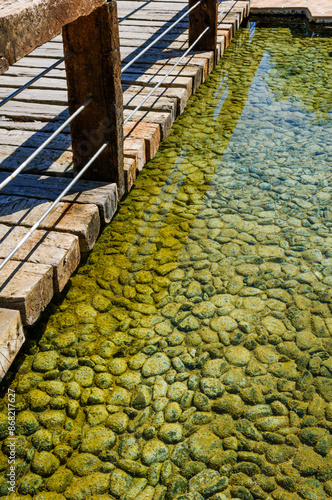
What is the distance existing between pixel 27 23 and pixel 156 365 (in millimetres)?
1516

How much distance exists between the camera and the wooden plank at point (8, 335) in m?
1.94

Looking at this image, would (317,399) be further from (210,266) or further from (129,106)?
(129,106)

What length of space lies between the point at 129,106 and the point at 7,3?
2222 millimetres

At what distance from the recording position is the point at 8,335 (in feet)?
6.47

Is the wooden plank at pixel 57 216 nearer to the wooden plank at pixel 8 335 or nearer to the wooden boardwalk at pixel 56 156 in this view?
the wooden boardwalk at pixel 56 156

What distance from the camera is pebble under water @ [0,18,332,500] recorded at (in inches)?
74.0

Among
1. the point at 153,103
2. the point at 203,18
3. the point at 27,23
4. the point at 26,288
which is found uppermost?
the point at 27,23

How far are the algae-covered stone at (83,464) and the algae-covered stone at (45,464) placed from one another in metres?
0.06

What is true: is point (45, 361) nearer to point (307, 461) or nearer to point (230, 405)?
point (230, 405)

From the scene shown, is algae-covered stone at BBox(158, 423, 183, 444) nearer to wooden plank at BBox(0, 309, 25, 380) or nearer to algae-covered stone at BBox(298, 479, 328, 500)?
algae-covered stone at BBox(298, 479, 328, 500)

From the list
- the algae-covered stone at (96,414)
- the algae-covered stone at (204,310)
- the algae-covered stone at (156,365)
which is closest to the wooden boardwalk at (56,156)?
the algae-covered stone at (96,414)

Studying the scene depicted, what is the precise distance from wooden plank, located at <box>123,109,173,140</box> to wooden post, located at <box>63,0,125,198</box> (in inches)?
33.6

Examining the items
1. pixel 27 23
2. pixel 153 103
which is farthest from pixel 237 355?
pixel 153 103

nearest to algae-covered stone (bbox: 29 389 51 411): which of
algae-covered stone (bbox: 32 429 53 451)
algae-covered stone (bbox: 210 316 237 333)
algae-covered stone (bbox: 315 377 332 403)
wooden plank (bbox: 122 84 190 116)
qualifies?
algae-covered stone (bbox: 32 429 53 451)
